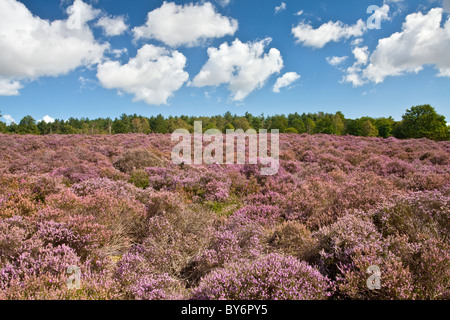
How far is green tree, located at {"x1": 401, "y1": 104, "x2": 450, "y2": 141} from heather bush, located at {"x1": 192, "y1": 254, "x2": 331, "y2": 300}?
48233 millimetres

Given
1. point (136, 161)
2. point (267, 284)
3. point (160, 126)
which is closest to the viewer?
point (267, 284)

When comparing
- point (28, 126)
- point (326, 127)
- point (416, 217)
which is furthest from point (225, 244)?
point (28, 126)

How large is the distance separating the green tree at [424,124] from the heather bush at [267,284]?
48.2 metres

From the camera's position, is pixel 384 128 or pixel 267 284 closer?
pixel 267 284

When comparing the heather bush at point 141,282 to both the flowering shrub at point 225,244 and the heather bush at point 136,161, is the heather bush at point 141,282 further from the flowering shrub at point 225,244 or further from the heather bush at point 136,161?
the heather bush at point 136,161

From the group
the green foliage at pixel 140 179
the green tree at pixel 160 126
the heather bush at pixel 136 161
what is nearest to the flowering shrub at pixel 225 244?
the green foliage at pixel 140 179

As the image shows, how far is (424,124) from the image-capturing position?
132 feet

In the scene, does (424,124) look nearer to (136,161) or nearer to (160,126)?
(136,161)

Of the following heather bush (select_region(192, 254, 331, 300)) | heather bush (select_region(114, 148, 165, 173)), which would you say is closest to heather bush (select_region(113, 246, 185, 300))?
heather bush (select_region(192, 254, 331, 300))

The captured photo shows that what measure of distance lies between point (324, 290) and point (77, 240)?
3803 millimetres

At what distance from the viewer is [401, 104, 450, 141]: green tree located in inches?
1502

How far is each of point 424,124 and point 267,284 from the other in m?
51.2
